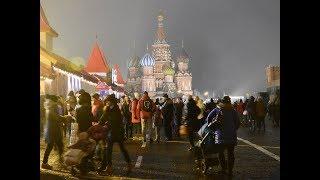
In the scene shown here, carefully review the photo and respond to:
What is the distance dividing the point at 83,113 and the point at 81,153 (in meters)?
0.87

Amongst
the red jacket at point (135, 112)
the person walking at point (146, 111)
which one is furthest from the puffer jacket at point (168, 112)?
the person walking at point (146, 111)

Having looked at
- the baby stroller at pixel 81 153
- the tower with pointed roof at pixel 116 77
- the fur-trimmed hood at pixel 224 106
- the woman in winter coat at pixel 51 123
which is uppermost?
the tower with pointed roof at pixel 116 77

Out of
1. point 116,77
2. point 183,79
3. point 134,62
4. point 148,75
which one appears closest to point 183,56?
point 183,79

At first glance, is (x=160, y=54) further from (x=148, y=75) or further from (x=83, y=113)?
(x=83, y=113)

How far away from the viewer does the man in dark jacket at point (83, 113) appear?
1060 cm

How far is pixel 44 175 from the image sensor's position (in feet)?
34.1

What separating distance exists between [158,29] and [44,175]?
14062cm

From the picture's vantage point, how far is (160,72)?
144 meters

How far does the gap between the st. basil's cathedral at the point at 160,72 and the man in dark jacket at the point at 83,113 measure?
128 metres

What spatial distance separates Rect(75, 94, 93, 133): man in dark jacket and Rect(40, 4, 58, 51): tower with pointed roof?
25726 mm

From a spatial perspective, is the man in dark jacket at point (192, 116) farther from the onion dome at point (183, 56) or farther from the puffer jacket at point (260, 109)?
the onion dome at point (183, 56)

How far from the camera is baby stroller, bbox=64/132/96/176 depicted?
10.4 m
